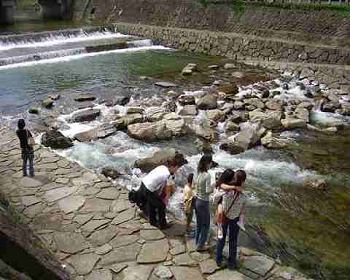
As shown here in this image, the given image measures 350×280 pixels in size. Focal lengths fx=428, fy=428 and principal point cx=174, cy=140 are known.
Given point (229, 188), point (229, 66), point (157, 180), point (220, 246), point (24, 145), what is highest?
point (229, 188)

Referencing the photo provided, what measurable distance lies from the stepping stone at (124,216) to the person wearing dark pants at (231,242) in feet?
→ 6.32

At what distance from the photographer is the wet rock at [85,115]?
46.3 feet

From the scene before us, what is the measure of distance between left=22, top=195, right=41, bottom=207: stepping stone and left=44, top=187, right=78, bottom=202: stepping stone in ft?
0.61

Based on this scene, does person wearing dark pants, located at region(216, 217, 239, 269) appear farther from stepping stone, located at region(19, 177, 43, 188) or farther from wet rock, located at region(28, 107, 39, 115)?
wet rock, located at region(28, 107, 39, 115)

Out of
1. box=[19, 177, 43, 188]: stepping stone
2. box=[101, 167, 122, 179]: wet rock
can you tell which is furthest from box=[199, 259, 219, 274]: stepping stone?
box=[101, 167, 122, 179]: wet rock

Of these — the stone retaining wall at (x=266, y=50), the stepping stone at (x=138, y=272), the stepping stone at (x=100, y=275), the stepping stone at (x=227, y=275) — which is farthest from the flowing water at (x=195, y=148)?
the stepping stone at (x=100, y=275)

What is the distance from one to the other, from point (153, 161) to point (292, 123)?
543 cm

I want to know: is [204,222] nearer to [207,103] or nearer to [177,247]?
[177,247]

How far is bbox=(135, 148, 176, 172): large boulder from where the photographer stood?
1062 cm

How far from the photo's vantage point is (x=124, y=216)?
766cm

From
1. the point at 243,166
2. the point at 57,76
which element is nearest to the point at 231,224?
the point at 243,166

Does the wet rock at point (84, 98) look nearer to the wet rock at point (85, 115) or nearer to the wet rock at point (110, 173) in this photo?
the wet rock at point (85, 115)

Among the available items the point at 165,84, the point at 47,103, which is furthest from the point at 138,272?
the point at 165,84

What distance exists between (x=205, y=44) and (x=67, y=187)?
1800 centimetres
